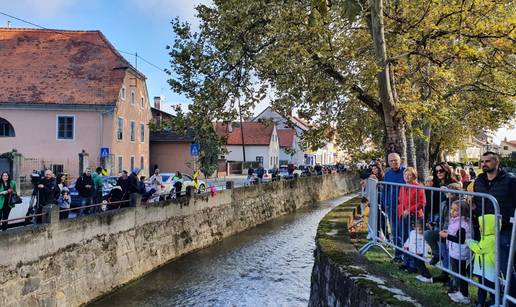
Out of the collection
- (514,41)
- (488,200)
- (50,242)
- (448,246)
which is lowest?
(50,242)

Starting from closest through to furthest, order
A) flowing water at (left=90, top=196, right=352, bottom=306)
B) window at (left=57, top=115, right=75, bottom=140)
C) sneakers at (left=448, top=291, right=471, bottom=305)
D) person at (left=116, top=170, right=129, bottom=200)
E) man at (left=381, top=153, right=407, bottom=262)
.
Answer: sneakers at (left=448, top=291, right=471, bottom=305), man at (left=381, top=153, right=407, bottom=262), flowing water at (left=90, top=196, right=352, bottom=306), person at (left=116, top=170, right=129, bottom=200), window at (left=57, top=115, right=75, bottom=140)

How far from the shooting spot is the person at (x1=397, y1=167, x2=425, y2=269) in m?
6.39

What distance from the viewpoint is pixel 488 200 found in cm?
470

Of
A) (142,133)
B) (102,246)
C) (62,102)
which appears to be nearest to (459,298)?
(102,246)

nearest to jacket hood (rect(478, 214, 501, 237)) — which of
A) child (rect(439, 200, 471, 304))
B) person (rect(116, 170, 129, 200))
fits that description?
child (rect(439, 200, 471, 304))

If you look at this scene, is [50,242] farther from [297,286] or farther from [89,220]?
[297,286]

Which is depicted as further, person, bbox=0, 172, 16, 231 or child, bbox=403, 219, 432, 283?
person, bbox=0, 172, 16, 231

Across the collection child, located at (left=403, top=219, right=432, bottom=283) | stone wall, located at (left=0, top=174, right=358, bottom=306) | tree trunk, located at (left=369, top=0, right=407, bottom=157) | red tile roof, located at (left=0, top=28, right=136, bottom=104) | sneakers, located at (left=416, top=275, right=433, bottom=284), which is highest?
red tile roof, located at (left=0, top=28, right=136, bottom=104)

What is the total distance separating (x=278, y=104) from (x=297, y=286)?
4869 mm

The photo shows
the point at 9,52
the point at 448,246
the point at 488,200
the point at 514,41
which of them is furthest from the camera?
the point at 9,52

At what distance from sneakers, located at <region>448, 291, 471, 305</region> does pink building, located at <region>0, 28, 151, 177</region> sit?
91.2ft

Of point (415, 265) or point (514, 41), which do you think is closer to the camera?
point (415, 265)

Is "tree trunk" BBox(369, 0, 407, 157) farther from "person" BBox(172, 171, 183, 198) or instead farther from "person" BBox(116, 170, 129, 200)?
"person" BBox(172, 171, 183, 198)

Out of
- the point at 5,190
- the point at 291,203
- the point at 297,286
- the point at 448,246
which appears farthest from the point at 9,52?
the point at 448,246
